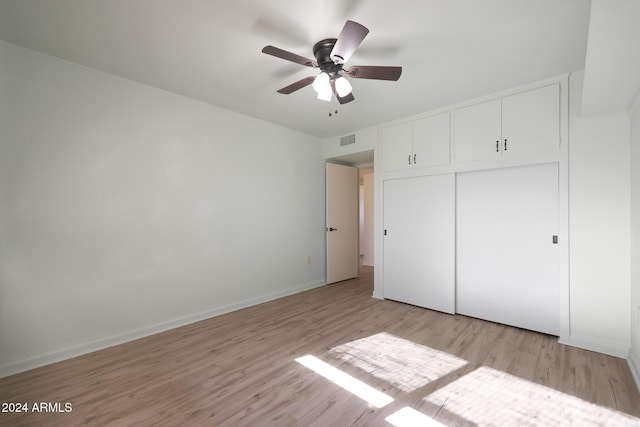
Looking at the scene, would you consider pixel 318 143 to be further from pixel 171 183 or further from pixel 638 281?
pixel 638 281

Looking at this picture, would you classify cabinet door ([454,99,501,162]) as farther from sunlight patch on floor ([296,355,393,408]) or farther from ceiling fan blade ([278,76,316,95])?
sunlight patch on floor ([296,355,393,408])

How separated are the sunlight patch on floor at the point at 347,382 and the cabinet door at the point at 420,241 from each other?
6.17ft

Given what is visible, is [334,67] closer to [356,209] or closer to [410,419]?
[410,419]

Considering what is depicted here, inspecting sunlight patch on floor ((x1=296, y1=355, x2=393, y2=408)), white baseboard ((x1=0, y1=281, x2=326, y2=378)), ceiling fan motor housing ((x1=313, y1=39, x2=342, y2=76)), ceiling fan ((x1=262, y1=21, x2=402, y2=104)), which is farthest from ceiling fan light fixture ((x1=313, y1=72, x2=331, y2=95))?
white baseboard ((x1=0, y1=281, x2=326, y2=378))

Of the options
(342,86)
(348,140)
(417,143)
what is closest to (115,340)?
(342,86)

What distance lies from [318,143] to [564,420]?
→ 4171 mm

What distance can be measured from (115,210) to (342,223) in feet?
10.9

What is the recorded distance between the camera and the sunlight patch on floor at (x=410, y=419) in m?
1.58

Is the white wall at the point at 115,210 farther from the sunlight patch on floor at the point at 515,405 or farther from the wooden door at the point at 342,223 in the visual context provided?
the sunlight patch on floor at the point at 515,405

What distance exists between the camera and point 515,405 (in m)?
1.74

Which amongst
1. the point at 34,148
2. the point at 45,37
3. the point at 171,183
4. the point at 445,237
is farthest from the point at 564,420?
the point at 45,37

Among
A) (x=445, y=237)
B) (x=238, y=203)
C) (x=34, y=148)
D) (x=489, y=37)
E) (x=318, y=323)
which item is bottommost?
A: (x=318, y=323)

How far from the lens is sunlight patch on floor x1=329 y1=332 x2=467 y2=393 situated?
2.04 metres

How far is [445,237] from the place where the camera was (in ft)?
11.1
